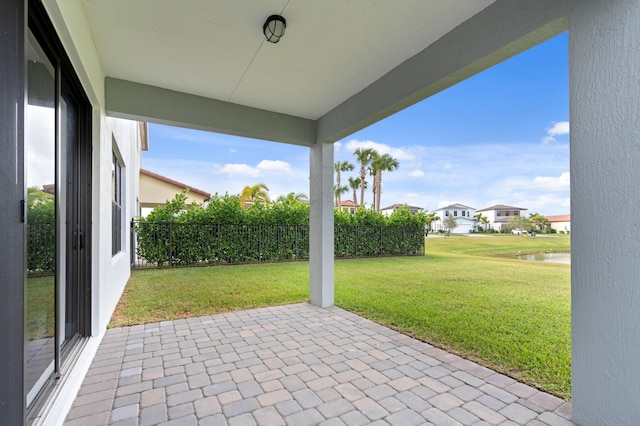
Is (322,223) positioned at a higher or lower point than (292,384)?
higher

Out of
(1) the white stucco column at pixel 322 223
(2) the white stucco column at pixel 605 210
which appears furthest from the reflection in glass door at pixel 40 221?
(1) the white stucco column at pixel 322 223

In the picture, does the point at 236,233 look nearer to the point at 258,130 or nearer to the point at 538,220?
the point at 258,130

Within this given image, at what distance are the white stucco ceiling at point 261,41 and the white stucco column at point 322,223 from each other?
1186 mm

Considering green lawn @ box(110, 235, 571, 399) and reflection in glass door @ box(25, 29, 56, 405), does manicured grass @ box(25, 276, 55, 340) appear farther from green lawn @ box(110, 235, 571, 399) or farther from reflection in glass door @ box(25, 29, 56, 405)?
green lawn @ box(110, 235, 571, 399)

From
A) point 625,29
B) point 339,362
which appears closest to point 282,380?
Answer: point 339,362

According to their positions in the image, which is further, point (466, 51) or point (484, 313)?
point (484, 313)

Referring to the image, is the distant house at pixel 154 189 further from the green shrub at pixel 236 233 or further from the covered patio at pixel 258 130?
the covered patio at pixel 258 130

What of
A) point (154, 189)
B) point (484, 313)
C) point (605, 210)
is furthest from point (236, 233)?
point (605, 210)

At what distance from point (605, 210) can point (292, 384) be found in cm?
256

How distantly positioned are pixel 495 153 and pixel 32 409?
95.1ft

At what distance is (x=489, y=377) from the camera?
2721mm

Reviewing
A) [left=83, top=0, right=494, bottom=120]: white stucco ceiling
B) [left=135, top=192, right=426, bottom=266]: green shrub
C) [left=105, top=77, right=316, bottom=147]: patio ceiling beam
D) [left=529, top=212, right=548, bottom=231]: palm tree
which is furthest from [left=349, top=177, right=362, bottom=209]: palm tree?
[left=83, top=0, right=494, bottom=120]: white stucco ceiling

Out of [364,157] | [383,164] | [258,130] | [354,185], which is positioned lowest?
[258,130]

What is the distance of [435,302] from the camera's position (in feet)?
17.9
